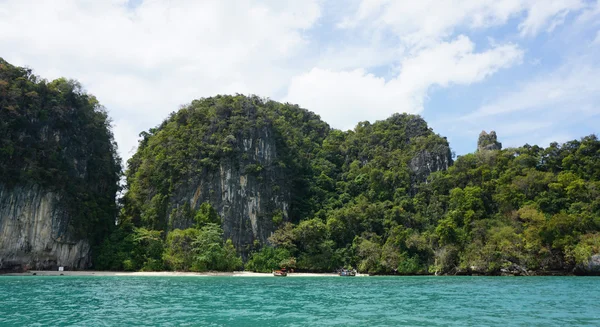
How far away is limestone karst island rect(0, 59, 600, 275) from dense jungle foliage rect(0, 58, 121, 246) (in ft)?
0.51

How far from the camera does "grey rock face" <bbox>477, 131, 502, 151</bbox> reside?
67.5 metres

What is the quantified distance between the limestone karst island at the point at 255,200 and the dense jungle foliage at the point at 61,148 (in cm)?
16

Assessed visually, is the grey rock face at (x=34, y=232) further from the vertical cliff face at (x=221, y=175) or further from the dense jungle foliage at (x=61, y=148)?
the vertical cliff face at (x=221, y=175)

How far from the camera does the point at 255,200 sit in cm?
5706

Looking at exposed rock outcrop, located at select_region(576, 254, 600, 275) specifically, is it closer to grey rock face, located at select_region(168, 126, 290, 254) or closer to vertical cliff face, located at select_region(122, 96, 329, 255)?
vertical cliff face, located at select_region(122, 96, 329, 255)

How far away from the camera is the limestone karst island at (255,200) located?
44.6 meters

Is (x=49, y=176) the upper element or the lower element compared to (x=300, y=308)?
upper

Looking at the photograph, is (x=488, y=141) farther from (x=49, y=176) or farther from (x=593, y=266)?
(x=49, y=176)

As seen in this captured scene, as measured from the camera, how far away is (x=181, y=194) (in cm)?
5616

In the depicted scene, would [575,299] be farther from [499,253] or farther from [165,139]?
[165,139]

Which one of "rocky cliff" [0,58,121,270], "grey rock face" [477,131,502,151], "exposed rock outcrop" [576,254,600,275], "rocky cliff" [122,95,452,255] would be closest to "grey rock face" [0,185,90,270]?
"rocky cliff" [0,58,121,270]

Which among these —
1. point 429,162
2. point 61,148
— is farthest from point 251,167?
point 429,162

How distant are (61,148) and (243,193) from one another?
22.0 meters

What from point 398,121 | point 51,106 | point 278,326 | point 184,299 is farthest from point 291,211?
point 278,326
